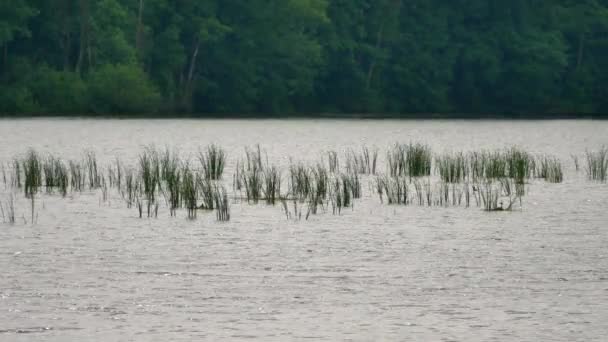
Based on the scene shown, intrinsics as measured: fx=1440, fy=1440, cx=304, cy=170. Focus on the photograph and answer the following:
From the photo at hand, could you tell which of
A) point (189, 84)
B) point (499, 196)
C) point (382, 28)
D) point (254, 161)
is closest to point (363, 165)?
point (254, 161)

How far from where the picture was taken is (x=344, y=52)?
91.4 m

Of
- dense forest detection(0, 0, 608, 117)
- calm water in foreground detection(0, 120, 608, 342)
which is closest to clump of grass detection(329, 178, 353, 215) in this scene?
calm water in foreground detection(0, 120, 608, 342)

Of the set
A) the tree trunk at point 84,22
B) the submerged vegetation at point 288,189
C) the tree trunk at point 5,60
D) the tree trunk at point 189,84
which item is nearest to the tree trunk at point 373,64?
the tree trunk at point 189,84

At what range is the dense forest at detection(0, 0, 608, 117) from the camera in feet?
250

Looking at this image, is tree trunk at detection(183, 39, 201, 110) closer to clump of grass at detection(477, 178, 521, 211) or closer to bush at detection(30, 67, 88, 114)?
bush at detection(30, 67, 88, 114)

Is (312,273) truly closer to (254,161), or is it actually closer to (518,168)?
(254,161)

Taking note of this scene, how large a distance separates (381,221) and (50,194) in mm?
6766

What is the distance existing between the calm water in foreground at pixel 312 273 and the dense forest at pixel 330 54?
50674mm

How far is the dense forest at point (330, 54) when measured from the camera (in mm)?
76312

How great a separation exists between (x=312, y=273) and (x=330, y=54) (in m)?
75.3

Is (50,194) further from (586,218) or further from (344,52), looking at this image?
(344,52)

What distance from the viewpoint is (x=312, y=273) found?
16.2 metres

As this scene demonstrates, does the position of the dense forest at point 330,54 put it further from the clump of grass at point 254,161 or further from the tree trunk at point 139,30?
the clump of grass at point 254,161

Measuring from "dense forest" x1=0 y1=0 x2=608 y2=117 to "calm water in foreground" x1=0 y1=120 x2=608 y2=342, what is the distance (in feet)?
166
